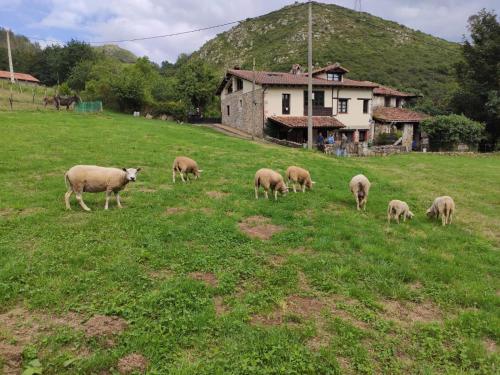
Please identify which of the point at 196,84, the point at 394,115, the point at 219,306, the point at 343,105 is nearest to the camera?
the point at 219,306

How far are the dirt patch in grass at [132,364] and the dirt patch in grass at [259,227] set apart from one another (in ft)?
14.8

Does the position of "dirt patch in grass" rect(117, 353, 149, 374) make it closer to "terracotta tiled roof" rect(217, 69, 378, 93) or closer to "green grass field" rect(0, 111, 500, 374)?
"green grass field" rect(0, 111, 500, 374)

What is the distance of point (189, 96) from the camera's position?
5550cm

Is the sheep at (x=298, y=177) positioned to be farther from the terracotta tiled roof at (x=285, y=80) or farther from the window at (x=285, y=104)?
the window at (x=285, y=104)

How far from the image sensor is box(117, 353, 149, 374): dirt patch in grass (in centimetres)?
416

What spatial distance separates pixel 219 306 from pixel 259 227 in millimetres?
3846

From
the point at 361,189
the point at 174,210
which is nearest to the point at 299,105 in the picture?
the point at 361,189

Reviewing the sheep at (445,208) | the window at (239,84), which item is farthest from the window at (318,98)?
the sheep at (445,208)

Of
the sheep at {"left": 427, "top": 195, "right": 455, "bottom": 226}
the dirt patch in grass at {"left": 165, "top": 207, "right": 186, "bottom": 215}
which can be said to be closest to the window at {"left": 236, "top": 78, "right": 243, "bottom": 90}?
the dirt patch in grass at {"left": 165, "top": 207, "right": 186, "bottom": 215}

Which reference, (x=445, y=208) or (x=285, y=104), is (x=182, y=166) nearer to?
(x=445, y=208)

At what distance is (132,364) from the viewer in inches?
168

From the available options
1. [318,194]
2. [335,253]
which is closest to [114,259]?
[335,253]

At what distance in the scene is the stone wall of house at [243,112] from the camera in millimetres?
37906

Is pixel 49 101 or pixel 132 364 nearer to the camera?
pixel 132 364
